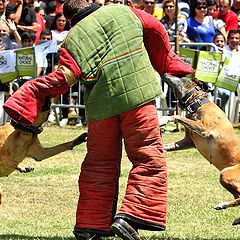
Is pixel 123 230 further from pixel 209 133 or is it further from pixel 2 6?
pixel 2 6

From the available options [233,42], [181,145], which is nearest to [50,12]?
[233,42]

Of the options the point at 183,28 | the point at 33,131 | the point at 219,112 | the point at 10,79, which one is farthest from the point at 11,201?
the point at 183,28

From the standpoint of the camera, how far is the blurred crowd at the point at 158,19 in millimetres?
13484

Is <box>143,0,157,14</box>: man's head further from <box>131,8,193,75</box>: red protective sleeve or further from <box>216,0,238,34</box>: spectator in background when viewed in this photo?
<box>131,8,193,75</box>: red protective sleeve

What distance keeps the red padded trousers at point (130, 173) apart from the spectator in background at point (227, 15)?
9.50m

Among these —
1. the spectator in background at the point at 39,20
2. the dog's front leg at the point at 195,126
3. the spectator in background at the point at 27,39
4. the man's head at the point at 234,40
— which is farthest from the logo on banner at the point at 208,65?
the dog's front leg at the point at 195,126

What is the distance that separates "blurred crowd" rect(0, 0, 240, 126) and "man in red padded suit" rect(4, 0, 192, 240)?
668cm

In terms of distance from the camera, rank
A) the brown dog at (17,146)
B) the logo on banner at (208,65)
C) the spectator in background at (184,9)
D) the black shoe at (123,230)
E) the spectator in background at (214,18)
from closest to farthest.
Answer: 1. the black shoe at (123,230)
2. the brown dog at (17,146)
3. the logo on banner at (208,65)
4. the spectator in background at (184,9)
5. the spectator in background at (214,18)

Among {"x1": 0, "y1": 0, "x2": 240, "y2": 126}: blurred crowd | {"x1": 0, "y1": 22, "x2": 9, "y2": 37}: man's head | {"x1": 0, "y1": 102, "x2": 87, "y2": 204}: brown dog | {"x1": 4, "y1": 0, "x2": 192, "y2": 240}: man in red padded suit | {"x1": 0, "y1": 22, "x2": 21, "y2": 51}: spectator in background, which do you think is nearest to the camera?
{"x1": 4, "y1": 0, "x2": 192, "y2": 240}: man in red padded suit

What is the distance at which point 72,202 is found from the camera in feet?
27.4

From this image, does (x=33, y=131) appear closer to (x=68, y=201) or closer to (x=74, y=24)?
(x=74, y=24)

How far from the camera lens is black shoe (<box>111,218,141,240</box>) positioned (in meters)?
5.84

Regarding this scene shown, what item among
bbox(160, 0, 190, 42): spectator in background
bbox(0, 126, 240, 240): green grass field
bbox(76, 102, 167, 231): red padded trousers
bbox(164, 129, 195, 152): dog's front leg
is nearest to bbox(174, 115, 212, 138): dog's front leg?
bbox(164, 129, 195, 152): dog's front leg

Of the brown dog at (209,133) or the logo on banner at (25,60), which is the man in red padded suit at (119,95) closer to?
the brown dog at (209,133)
